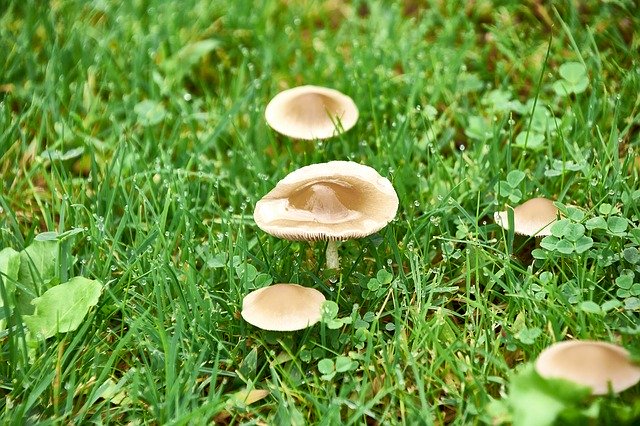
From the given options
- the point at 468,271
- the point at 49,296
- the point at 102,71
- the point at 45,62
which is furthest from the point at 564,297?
the point at 45,62

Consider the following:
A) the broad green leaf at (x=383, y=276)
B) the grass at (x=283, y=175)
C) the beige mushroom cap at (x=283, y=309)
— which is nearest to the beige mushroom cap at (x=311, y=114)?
the grass at (x=283, y=175)

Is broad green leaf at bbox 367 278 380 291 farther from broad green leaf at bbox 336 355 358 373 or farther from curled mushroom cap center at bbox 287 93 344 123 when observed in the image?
curled mushroom cap center at bbox 287 93 344 123

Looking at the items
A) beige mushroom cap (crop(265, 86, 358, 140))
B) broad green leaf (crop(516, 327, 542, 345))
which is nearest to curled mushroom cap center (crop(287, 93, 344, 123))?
beige mushroom cap (crop(265, 86, 358, 140))

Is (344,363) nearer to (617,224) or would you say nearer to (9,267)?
(617,224)

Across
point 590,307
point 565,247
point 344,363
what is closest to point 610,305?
point 590,307

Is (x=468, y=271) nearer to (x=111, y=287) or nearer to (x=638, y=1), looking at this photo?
(x=111, y=287)

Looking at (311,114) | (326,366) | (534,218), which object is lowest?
(326,366)

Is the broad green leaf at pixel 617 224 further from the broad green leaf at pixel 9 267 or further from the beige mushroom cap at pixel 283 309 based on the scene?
the broad green leaf at pixel 9 267
